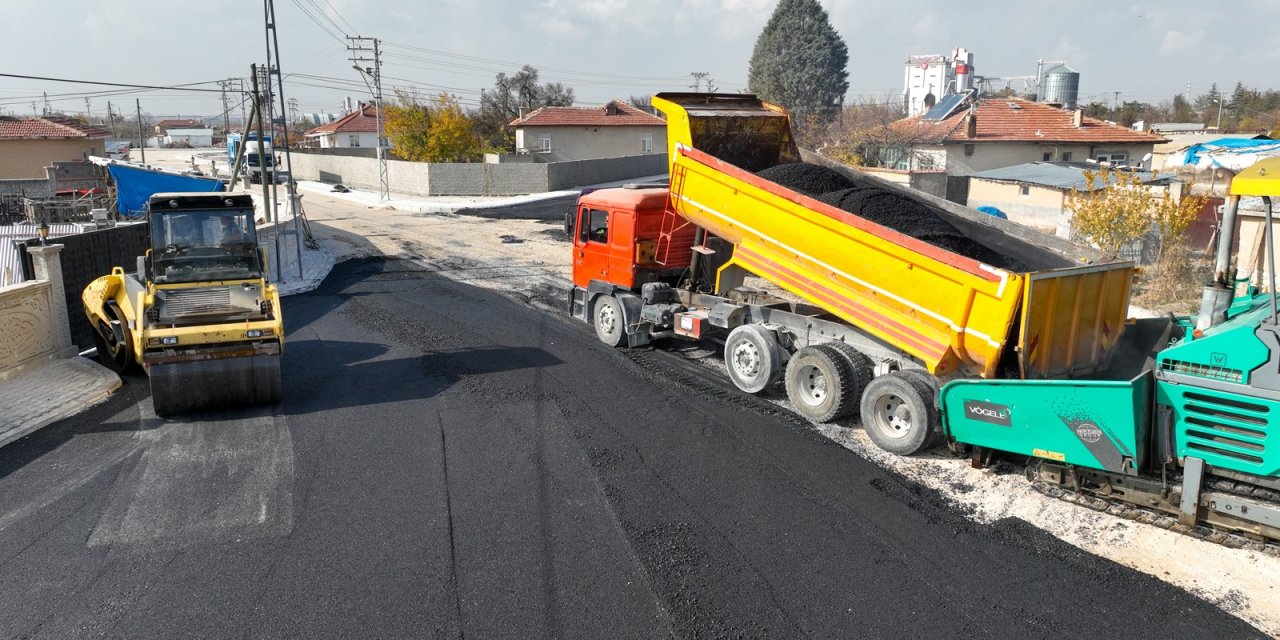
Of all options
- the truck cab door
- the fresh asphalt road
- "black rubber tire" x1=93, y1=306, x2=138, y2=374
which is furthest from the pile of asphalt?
"black rubber tire" x1=93, y1=306, x2=138, y2=374

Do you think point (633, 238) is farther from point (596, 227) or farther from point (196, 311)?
point (196, 311)

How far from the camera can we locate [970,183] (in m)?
27.4

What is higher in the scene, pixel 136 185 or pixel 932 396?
pixel 136 185

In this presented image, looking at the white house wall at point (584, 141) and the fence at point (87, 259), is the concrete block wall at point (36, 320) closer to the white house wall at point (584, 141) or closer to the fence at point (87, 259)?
the fence at point (87, 259)

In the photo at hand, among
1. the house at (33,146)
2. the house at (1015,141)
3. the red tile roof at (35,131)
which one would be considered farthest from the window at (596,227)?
the red tile roof at (35,131)

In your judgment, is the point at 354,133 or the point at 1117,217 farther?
the point at 354,133

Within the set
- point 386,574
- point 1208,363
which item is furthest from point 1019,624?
point 386,574

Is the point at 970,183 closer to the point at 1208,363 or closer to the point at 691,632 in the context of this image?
the point at 1208,363

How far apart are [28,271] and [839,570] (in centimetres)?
1211

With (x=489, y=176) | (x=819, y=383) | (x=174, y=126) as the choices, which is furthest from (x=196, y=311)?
(x=174, y=126)

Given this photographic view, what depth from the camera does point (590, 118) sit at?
5016cm

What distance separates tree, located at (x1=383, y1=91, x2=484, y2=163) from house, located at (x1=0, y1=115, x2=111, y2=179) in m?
17.0

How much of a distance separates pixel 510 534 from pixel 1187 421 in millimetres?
5445

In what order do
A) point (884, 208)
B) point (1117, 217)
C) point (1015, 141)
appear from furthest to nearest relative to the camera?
1. point (1015, 141)
2. point (1117, 217)
3. point (884, 208)
